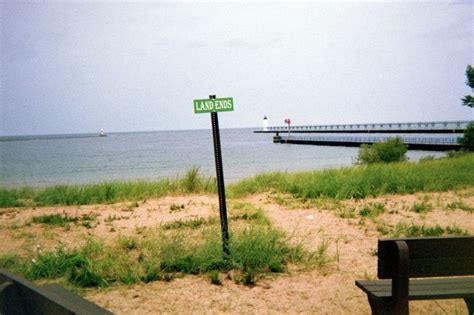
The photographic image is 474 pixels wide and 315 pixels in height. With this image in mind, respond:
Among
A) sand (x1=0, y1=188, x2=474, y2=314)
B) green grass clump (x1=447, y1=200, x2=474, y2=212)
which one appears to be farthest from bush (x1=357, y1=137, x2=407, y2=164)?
green grass clump (x1=447, y1=200, x2=474, y2=212)

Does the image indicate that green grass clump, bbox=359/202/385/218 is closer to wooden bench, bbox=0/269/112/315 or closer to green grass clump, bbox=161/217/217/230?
green grass clump, bbox=161/217/217/230

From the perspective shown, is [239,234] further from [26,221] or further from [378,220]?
[26,221]

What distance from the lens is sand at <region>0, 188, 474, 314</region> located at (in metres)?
3.72

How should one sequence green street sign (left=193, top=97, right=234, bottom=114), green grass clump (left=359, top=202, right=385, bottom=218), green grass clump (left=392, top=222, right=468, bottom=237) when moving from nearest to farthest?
green street sign (left=193, top=97, right=234, bottom=114) → green grass clump (left=392, top=222, right=468, bottom=237) → green grass clump (left=359, top=202, right=385, bottom=218)

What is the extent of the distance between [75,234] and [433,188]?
8.20 metres

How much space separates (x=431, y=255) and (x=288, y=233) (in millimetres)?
3319

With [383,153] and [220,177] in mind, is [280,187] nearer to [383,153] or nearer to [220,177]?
[220,177]

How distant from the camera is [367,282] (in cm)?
306

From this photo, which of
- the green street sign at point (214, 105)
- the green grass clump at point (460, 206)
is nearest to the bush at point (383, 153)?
the green grass clump at point (460, 206)

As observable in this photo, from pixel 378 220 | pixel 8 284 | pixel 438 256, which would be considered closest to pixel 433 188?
pixel 378 220

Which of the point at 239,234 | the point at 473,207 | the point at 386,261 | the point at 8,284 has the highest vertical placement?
the point at 8,284

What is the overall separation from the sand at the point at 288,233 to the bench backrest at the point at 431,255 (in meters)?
1.15

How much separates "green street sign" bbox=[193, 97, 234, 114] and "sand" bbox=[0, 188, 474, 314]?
1938 millimetres

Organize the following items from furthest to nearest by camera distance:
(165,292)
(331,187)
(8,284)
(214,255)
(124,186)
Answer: (124,186) → (331,187) → (214,255) → (165,292) → (8,284)
